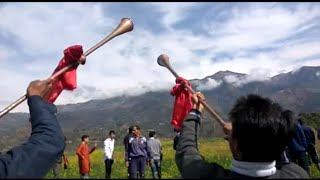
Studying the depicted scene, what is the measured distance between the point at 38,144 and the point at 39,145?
0.04 feet

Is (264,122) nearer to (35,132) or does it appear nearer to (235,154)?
(235,154)

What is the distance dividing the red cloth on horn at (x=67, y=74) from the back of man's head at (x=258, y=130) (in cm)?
126

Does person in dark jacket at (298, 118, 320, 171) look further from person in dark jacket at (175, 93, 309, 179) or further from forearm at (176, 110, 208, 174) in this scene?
person in dark jacket at (175, 93, 309, 179)

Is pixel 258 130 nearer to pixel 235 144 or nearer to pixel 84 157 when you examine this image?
pixel 235 144

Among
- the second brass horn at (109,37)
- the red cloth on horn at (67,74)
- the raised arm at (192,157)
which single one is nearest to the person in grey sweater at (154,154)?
the second brass horn at (109,37)

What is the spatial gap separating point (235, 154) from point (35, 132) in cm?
112

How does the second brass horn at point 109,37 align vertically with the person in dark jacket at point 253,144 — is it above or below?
above

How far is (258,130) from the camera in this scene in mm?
2869

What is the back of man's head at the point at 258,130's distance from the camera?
2.88 metres

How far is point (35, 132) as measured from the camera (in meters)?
2.88

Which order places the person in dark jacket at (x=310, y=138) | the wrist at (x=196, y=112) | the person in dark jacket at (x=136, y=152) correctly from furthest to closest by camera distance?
the person in dark jacket at (x=136, y=152), the person in dark jacket at (x=310, y=138), the wrist at (x=196, y=112)

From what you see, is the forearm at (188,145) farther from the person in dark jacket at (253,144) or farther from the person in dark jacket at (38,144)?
the person in dark jacket at (38,144)

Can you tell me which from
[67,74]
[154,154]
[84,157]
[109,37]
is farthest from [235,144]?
[84,157]

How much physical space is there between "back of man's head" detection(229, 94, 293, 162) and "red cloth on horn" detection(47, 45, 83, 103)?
4.15 ft
